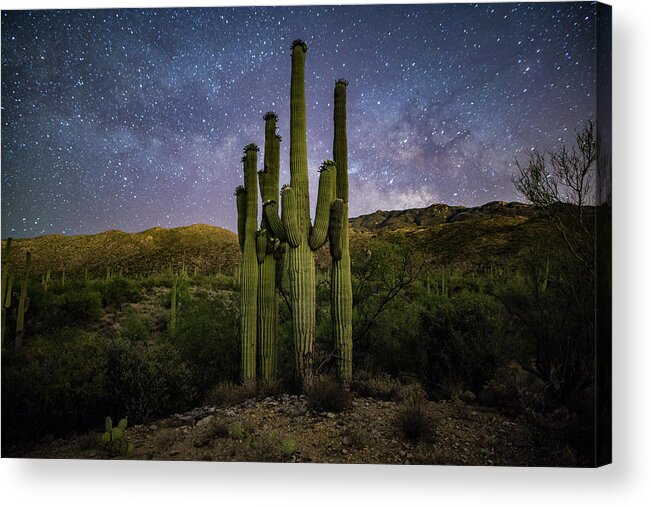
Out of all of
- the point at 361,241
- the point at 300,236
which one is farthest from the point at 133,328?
the point at 361,241

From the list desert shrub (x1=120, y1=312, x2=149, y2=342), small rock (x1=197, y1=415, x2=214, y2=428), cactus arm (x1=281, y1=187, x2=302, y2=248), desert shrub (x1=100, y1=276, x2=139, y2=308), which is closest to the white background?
small rock (x1=197, y1=415, x2=214, y2=428)

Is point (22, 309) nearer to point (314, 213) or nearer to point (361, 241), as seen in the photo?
point (314, 213)

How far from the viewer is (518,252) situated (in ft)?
16.9

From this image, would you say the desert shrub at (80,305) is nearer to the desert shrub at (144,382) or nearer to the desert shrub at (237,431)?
the desert shrub at (144,382)

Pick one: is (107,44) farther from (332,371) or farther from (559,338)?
(559,338)

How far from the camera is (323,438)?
14.4 ft

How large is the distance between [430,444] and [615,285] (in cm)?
249

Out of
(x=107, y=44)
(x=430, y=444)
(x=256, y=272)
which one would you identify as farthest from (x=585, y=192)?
(x=107, y=44)

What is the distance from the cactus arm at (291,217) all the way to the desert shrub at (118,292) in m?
2.93

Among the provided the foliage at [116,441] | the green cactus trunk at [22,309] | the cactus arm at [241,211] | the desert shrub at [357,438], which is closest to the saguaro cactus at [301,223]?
the desert shrub at [357,438]

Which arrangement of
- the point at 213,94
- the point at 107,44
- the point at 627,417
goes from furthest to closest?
the point at 213,94 < the point at 107,44 < the point at 627,417

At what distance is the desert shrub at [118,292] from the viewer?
241 inches

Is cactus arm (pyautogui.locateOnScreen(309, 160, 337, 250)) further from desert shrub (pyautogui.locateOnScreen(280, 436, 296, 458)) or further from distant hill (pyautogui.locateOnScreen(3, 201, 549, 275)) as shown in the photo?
desert shrub (pyautogui.locateOnScreen(280, 436, 296, 458))

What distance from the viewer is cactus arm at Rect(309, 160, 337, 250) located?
4.89 metres
